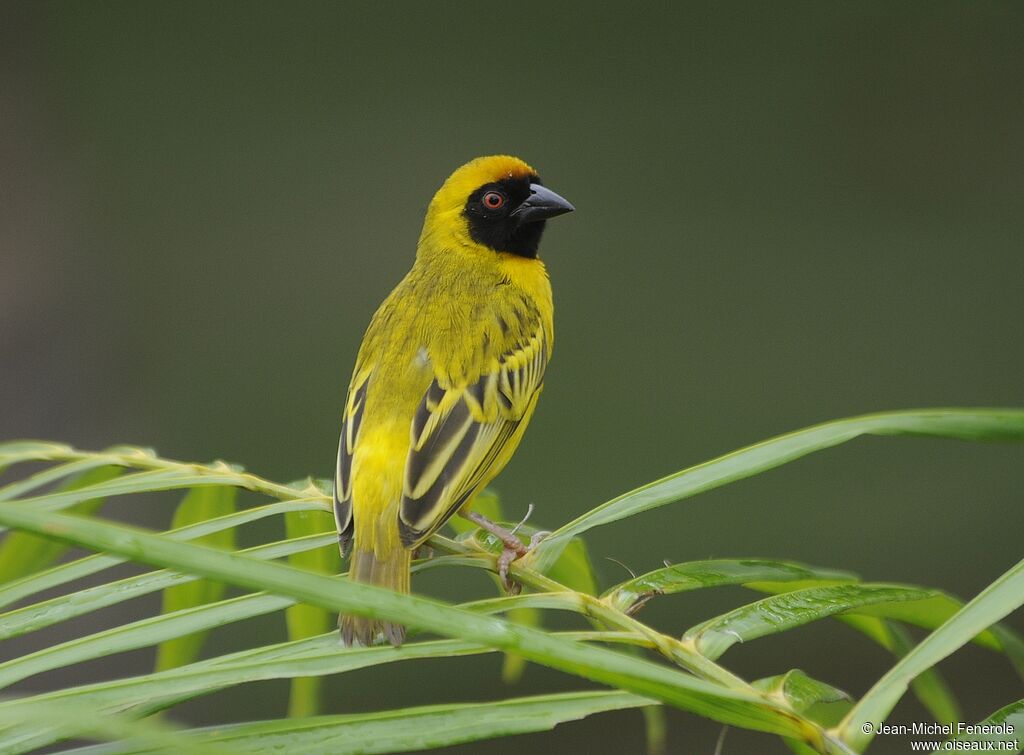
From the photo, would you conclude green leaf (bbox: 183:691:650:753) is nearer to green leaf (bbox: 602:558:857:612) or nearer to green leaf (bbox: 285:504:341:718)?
green leaf (bbox: 602:558:857:612)

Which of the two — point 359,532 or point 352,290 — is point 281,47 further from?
point 359,532

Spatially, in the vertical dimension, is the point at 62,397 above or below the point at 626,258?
below

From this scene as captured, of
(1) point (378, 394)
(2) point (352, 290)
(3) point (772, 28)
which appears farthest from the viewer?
(2) point (352, 290)

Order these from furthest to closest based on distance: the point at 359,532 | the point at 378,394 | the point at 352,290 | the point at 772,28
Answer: the point at 352,290 < the point at 772,28 < the point at 378,394 < the point at 359,532

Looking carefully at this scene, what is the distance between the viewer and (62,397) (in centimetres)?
474

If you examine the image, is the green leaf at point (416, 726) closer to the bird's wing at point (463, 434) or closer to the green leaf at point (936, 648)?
the green leaf at point (936, 648)

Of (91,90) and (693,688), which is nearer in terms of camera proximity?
(693,688)

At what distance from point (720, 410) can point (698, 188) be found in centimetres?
90

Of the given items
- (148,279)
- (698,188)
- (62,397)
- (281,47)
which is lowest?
(62,397)

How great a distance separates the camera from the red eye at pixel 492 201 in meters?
2.73

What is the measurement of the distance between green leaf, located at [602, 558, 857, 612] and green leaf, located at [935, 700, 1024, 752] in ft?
0.80

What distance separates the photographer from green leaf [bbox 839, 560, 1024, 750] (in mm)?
847

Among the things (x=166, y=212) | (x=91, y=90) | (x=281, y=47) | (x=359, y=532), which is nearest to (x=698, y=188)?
(x=281, y=47)

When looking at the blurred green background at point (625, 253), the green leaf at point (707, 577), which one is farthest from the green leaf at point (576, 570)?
the blurred green background at point (625, 253)
